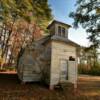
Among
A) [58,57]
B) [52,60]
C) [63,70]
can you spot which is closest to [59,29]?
[58,57]

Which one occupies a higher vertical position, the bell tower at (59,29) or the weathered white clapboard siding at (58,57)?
the bell tower at (59,29)

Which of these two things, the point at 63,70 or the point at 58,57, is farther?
the point at 63,70

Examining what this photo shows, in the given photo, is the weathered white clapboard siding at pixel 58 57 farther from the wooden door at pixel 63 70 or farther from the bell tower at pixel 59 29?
the bell tower at pixel 59 29

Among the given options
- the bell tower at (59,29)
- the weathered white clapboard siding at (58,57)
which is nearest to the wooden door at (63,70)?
the weathered white clapboard siding at (58,57)

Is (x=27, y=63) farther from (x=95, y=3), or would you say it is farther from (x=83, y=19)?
(x=95, y=3)

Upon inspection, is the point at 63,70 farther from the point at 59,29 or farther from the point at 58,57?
the point at 59,29

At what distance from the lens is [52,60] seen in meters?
11.7

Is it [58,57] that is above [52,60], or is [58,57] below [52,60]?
above

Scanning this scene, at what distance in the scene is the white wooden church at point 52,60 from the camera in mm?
11820

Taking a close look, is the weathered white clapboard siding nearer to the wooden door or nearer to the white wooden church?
the white wooden church

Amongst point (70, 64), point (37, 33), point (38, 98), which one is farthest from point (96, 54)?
point (38, 98)

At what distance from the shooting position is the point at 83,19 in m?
10.9

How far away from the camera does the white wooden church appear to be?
465 inches

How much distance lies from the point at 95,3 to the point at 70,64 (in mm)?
5387
